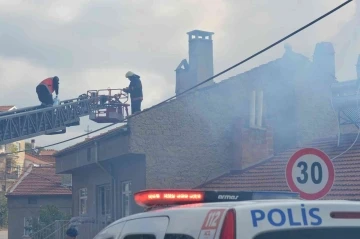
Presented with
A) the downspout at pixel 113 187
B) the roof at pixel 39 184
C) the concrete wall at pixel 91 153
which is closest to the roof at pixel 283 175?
the concrete wall at pixel 91 153

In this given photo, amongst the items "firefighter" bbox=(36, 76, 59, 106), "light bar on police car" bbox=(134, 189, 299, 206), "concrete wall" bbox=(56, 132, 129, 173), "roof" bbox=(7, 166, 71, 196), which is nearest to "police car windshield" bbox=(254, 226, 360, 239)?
"light bar on police car" bbox=(134, 189, 299, 206)

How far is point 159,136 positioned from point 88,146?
365 cm

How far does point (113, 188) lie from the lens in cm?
2011

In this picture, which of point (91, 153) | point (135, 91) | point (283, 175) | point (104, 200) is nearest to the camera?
point (283, 175)

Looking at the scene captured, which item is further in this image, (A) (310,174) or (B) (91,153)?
(B) (91,153)

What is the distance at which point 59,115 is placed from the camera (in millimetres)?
19484

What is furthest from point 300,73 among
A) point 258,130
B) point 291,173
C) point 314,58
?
point 291,173

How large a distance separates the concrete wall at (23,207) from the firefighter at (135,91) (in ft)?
54.8

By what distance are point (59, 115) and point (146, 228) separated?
16065mm

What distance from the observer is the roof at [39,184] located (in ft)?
122

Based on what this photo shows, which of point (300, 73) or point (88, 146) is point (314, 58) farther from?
point (88, 146)

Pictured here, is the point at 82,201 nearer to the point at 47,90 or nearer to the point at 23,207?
the point at 47,90

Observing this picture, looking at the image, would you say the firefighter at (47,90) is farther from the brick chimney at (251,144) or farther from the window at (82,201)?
the window at (82,201)

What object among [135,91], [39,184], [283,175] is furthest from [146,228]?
[39,184]
